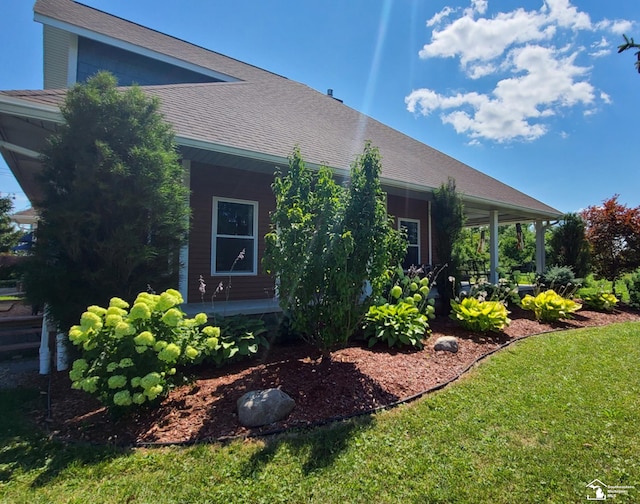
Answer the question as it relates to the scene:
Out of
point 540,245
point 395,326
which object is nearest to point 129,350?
point 395,326

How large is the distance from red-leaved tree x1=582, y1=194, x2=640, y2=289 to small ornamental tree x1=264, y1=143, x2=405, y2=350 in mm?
11419

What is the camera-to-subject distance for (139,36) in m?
9.55

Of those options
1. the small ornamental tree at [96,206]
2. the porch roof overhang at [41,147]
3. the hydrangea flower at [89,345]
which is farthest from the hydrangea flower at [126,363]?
the porch roof overhang at [41,147]

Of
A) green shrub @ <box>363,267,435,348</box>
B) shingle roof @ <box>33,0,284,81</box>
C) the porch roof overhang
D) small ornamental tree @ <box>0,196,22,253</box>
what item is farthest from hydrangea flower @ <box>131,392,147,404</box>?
small ornamental tree @ <box>0,196,22,253</box>

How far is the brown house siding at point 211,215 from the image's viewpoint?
653 centimetres

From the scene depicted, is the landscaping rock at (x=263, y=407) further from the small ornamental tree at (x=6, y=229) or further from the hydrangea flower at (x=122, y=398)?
the small ornamental tree at (x=6, y=229)

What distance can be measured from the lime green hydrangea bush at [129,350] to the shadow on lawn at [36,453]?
396 millimetres

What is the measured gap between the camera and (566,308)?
289 inches

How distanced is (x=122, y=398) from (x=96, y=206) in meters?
2.24

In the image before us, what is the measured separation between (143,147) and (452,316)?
5.93 meters

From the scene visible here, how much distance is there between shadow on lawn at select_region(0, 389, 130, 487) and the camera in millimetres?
2443

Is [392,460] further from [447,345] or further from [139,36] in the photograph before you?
[139,36]

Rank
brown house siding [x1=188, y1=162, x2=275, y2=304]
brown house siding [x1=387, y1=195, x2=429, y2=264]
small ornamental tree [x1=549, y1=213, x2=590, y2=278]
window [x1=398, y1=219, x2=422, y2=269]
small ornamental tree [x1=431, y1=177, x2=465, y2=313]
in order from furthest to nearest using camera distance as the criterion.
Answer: small ornamental tree [x1=549, y1=213, x2=590, y2=278]
window [x1=398, y1=219, x2=422, y2=269]
brown house siding [x1=387, y1=195, x2=429, y2=264]
small ornamental tree [x1=431, y1=177, x2=465, y2=313]
brown house siding [x1=188, y1=162, x2=275, y2=304]

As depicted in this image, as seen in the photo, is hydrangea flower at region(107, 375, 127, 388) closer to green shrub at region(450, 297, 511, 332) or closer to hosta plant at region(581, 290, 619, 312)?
green shrub at region(450, 297, 511, 332)
